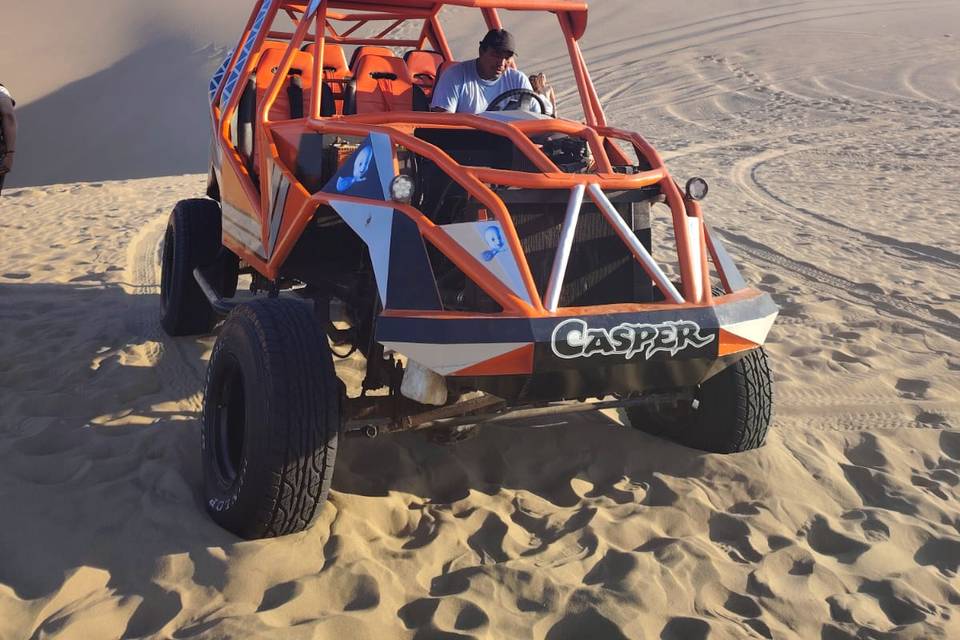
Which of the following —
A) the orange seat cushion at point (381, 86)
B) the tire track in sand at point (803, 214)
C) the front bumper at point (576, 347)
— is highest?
the orange seat cushion at point (381, 86)

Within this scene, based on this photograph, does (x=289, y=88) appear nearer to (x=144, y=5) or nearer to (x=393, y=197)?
(x=393, y=197)

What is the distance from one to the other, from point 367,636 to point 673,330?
1.38 metres

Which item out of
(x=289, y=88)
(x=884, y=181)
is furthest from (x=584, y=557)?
(x=884, y=181)

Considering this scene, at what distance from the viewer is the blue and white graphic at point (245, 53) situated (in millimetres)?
5039

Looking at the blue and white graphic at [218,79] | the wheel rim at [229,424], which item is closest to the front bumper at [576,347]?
the wheel rim at [229,424]

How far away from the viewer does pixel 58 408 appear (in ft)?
14.5

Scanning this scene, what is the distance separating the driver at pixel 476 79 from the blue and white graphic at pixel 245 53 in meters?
1.04

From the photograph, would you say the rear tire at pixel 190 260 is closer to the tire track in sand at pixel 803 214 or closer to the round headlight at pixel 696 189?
the round headlight at pixel 696 189

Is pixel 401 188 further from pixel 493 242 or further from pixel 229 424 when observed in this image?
pixel 229 424

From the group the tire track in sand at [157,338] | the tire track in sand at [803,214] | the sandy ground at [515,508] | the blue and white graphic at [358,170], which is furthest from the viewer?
the tire track in sand at [803,214]

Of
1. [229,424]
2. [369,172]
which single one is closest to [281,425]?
[229,424]

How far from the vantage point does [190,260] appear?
555 centimetres

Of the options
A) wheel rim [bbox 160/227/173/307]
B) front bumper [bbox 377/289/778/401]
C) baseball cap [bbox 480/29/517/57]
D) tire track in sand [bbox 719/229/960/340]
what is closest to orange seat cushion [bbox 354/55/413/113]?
baseball cap [bbox 480/29/517/57]

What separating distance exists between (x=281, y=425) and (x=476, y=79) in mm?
2685
